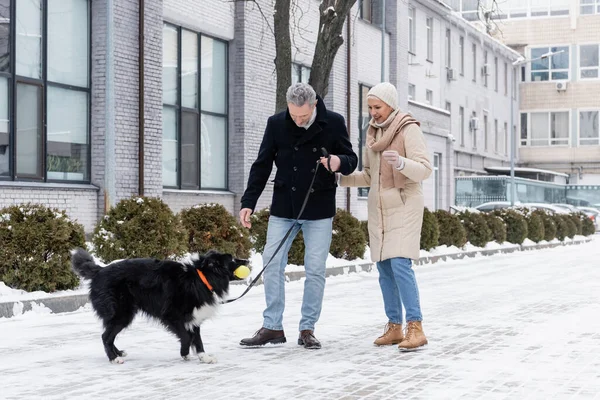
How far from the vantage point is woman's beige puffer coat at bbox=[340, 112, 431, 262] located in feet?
27.4

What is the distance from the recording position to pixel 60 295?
11.9m

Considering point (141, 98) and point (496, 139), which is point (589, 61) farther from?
point (141, 98)

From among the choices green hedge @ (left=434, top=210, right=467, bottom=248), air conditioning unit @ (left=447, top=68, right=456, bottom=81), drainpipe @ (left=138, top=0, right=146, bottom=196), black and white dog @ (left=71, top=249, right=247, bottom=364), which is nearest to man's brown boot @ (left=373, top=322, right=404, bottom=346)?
black and white dog @ (left=71, top=249, right=247, bottom=364)

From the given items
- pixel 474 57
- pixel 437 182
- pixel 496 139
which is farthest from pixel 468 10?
pixel 437 182

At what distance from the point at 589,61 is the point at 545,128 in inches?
201

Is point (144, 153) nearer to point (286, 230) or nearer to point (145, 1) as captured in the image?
point (145, 1)

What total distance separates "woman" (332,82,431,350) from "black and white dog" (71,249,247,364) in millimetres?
1345

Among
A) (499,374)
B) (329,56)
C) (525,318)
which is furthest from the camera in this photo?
(329,56)

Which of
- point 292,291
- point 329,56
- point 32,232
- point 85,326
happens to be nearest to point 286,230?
point 85,326

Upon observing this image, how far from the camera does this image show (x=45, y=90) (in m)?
17.8

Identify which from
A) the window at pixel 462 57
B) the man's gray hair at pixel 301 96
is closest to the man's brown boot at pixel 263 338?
the man's gray hair at pixel 301 96

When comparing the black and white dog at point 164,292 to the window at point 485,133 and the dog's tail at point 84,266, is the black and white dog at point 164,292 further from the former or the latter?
the window at point 485,133

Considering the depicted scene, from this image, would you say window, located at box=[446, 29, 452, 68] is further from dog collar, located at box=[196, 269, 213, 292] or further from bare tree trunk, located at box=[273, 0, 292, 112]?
dog collar, located at box=[196, 269, 213, 292]

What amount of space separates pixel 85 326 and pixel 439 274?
382 inches
